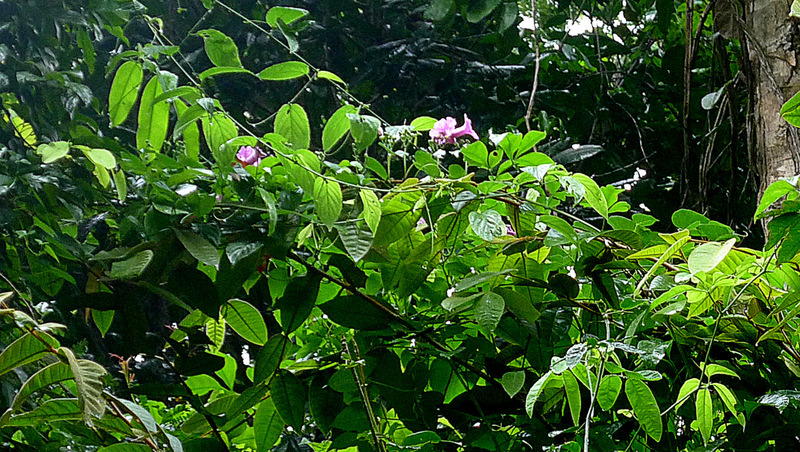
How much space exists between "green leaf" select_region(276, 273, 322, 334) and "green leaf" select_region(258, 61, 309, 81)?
6.5 inches

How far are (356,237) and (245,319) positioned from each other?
15 cm

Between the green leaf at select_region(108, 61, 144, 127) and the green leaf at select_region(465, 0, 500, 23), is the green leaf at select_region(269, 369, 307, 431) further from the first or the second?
the green leaf at select_region(465, 0, 500, 23)

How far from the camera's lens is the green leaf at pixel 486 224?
Answer: 52cm

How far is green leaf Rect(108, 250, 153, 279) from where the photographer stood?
49cm

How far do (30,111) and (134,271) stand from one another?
357 millimetres

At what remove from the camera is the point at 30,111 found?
74cm

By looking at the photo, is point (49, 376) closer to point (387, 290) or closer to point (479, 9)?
point (387, 290)

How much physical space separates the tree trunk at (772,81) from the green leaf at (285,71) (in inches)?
19.6

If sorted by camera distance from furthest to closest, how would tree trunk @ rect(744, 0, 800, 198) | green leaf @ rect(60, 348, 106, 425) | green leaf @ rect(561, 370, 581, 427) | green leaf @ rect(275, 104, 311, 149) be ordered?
tree trunk @ rect(744, 0, 800, 198), green leaf @ rect(275, 104, 311, 149), green leaf @ rect(561, 370, 581, 427), green leaf @ rect(60, 348, 106, 425)

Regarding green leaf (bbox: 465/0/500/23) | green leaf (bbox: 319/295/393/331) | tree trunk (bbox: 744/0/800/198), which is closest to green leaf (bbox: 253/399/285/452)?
green leaf (bbox: 319/295/393/331)

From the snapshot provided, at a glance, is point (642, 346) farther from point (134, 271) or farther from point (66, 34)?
point (66, 34)

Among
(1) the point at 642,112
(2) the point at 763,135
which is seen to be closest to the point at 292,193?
(2) the point at 763,135

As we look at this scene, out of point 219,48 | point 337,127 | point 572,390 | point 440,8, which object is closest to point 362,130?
point 337,127

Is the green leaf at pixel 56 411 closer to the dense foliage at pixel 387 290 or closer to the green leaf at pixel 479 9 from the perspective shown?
the dense foliage at pixel 387 290
